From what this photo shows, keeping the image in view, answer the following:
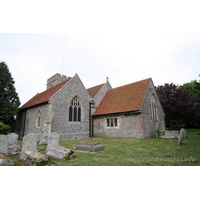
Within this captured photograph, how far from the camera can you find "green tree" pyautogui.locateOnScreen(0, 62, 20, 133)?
52.6 feet

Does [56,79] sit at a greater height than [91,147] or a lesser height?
greater

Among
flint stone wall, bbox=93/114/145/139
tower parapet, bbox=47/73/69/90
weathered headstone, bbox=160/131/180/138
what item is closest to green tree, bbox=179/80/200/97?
weathered headstone, bbox=160/131/180/138

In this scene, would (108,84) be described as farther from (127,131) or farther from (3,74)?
(3,74)

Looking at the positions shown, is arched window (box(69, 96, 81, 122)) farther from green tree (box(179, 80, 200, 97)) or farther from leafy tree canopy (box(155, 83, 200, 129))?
leafy tree canopy (box(155, 83, 200, 129))

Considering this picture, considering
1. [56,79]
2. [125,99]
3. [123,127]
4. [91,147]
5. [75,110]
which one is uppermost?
[56,79]

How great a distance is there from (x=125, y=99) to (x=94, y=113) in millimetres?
4720

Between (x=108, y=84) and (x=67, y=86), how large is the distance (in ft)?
28.5

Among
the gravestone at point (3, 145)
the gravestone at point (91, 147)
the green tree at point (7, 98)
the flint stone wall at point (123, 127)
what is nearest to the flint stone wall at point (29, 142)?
the gravestone at point (3, 145)

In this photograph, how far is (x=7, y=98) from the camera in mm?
16844

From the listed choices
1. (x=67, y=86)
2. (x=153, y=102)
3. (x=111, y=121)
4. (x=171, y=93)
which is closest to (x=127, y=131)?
(x=111, y=121)

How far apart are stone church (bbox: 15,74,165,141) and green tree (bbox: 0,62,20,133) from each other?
178 centimetres

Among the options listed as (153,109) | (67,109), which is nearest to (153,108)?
(153,109)

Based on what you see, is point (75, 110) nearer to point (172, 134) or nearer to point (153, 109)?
point (153, 109)

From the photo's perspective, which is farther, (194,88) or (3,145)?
(194,88)
